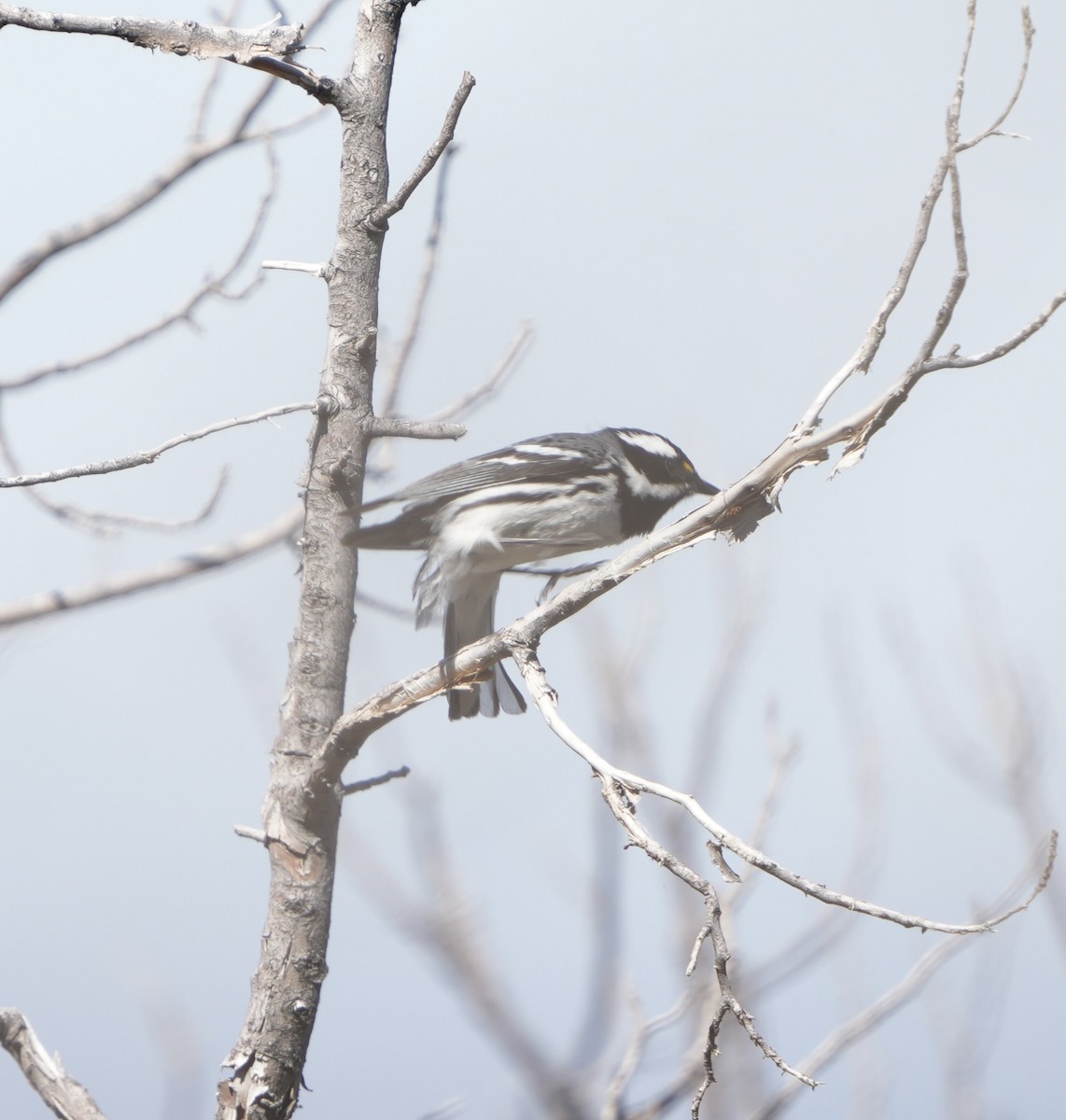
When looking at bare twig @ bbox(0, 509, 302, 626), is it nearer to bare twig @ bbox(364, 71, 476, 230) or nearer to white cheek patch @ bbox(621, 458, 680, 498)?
white cheek patch @ bbox(621, 458, 680, 498)

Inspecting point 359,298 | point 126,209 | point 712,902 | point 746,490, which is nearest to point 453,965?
point 712,902

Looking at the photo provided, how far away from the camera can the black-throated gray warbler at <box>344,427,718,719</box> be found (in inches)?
184

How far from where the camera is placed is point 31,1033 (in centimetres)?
321

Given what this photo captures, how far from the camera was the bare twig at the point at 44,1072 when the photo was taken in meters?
3.08

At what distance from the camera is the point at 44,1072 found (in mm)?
3139

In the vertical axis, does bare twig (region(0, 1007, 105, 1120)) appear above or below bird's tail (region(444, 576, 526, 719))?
below

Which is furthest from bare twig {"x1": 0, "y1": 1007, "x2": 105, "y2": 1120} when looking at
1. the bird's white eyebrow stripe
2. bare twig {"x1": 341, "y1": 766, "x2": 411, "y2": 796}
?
the bird's white eyebrow stripe

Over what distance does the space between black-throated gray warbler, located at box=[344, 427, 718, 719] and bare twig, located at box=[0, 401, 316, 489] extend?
1.13 m

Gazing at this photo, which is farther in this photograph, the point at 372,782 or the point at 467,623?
the point at 467,623

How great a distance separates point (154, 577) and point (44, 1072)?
323cm

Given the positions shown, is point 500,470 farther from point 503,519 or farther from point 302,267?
point 302,267

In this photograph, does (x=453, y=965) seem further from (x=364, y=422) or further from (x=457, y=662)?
(x=364, y=422)

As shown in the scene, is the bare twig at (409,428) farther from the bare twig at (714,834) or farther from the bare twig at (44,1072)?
the bare twig at (44,1072)

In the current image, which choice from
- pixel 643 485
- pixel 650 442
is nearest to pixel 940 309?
pixel 643 485
